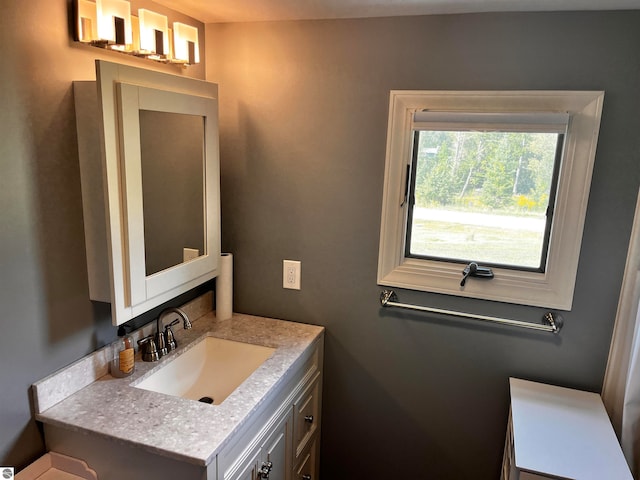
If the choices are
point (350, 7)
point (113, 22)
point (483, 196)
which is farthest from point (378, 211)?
point (113, 22)

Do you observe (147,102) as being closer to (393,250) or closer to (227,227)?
(227,227)

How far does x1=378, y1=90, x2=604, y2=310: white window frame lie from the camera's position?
1604 millimetres

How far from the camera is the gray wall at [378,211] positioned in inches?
62.8

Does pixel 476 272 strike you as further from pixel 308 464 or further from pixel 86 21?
pixel 86 21

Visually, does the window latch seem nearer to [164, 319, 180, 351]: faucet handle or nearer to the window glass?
→ the window glass

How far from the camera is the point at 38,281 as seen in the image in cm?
129

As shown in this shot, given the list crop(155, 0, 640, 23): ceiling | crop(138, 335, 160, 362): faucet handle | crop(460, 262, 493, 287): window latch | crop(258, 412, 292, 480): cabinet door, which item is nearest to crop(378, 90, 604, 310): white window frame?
crop(460, 262, 493, 287): window latch

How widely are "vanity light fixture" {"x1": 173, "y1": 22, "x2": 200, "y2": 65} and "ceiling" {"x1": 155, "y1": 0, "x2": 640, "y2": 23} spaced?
114 millimetres

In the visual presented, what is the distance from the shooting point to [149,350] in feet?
5.36

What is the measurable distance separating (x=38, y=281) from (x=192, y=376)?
2.34ft

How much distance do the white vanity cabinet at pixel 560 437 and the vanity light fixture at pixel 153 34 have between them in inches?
68.2

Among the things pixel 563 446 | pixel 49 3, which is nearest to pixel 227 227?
pixel 49 3

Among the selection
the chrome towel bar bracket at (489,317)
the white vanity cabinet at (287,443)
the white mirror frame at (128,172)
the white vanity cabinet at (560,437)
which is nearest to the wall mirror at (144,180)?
the white mirror frame at (128,172)

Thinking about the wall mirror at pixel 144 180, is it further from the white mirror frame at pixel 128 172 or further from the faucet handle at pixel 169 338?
the faucet handle at pixel 169 338
